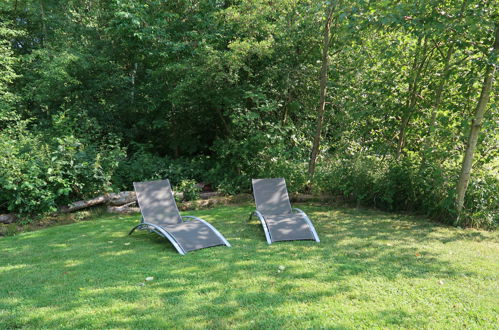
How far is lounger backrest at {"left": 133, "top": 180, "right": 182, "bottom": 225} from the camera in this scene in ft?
19.9

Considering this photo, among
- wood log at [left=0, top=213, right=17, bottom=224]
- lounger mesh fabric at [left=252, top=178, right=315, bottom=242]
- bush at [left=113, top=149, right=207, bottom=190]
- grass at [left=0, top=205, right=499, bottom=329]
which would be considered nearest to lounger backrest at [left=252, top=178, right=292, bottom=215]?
lounger mesh fabric at [left=252, top=178, right=315, bottom=242]

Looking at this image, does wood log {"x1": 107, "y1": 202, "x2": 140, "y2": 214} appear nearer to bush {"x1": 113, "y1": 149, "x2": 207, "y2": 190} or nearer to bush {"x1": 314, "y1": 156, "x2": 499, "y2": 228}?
bush {"x1": 113, "y1": 149, "x2": 207, "y2": 190}

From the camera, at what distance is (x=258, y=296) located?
3520mm

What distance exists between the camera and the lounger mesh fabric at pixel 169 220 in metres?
5.18

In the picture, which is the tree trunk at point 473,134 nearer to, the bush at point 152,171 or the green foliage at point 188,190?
the green foliage at point 188,190

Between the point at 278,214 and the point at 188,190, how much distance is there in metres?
2.86

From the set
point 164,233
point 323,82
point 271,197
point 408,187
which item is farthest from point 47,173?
point 408,187

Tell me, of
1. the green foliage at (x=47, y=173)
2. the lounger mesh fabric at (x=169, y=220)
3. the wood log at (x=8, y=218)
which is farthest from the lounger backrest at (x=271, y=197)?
the wood log at (x=8, y=218)

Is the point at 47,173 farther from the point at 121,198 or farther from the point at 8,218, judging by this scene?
the point at 121,198

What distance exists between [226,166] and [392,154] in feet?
14.8

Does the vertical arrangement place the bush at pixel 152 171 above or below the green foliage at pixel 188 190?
above

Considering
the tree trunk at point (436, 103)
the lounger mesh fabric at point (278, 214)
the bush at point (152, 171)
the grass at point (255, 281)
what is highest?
the tree trunk at point (436, 103)

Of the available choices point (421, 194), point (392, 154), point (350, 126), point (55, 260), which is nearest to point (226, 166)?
point (350, 126)

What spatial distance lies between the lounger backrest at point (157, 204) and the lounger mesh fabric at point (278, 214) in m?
1.60
